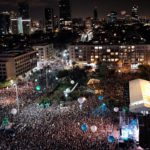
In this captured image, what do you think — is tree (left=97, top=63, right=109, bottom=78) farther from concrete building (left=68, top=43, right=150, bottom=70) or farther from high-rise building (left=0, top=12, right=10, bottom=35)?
high-rise building (left=0, top=12, right=10, bottom=35)

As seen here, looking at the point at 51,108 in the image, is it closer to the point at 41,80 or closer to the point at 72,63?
the point at 41,80

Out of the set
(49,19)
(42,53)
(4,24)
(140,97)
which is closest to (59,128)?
(140,97)

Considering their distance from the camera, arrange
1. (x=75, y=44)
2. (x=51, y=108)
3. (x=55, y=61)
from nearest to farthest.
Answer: (x=51, y=108)
(x=75, y=44)
(x=55, y=61)

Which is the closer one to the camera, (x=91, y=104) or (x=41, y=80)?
(x=91, y=104)

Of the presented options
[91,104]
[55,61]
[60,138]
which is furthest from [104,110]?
[55,61]

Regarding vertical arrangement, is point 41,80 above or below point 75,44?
below

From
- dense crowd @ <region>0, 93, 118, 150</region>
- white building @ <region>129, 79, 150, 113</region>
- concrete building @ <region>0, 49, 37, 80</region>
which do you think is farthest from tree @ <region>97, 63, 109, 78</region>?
dense crowd @ <region>0, 93, 118, 150</region>
